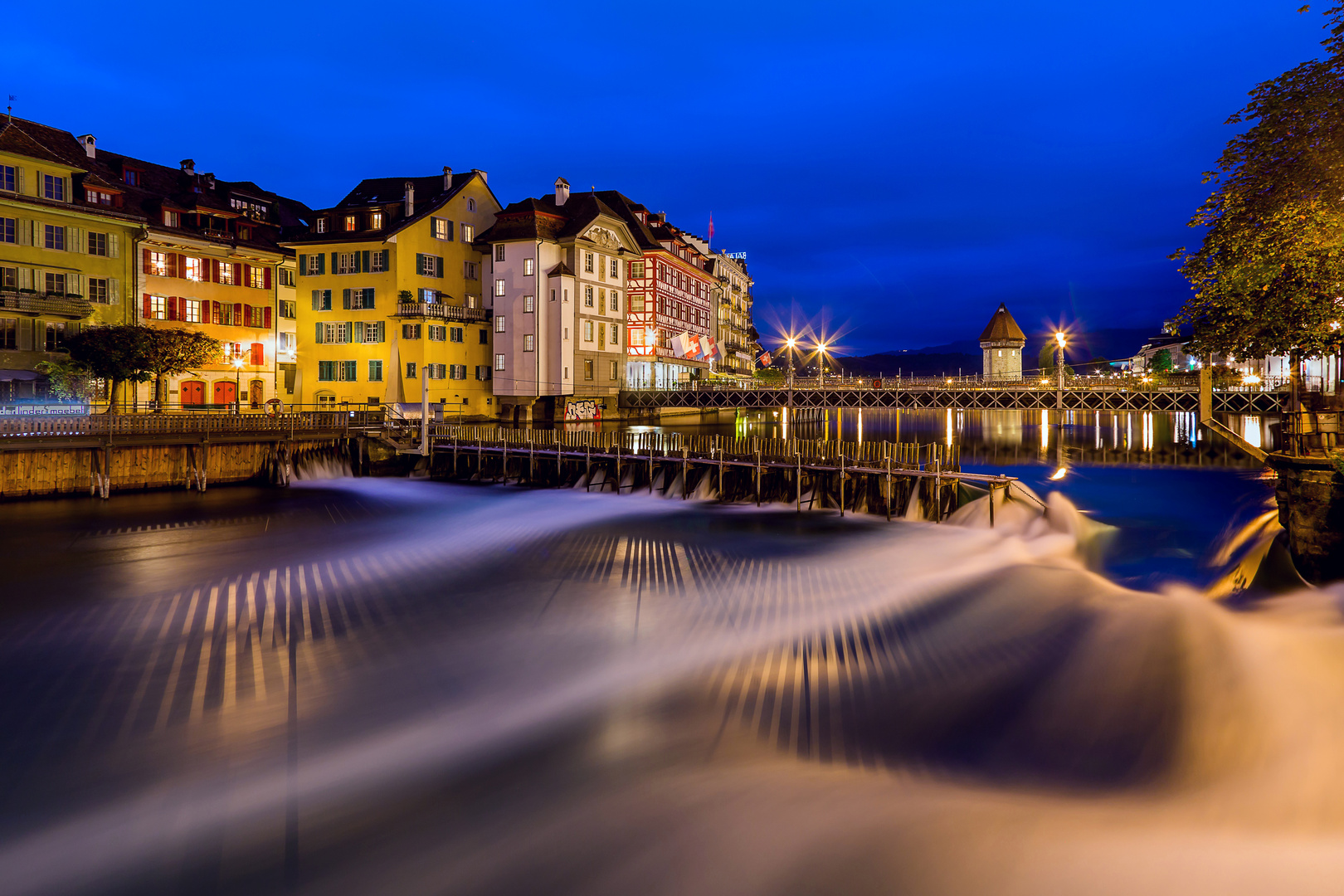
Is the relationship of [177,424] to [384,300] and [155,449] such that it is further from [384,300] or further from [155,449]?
[384,300]

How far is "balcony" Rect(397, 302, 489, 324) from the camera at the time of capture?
200 ft

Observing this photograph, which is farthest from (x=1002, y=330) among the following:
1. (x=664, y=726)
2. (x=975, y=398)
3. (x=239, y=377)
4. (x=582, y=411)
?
(x=664, y=726)

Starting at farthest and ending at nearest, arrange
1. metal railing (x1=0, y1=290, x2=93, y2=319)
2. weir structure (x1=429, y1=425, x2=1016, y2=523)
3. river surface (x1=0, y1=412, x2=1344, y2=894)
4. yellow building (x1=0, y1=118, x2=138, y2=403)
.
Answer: yellow building (x1=0, y1=118, x2=138, y2=403) → metal railing (x1=0, y1=290, x2=93, y2=319) → weir structure (x1=429, y1=425, x2=1016, y2=523) → river surface (x1=0, y1=412, x2=1344, y2=894)

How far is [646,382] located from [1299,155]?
6389 cm

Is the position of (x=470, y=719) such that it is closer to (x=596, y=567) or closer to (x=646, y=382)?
(x=596, y=567)

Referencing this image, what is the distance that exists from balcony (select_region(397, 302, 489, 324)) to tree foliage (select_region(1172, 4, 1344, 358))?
53.8 meters

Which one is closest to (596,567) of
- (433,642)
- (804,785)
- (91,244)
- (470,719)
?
(433,642)

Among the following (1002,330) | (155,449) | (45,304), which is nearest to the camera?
(155,449)

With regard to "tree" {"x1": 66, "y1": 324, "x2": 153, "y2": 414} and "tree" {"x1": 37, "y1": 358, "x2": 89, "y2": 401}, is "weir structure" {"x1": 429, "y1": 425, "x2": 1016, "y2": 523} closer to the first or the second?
"tree" {"x1": 66, "y1": 324, "x2": 153, "y2": 414}

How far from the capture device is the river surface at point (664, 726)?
8.64 metres

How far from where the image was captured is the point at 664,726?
12.2 metres

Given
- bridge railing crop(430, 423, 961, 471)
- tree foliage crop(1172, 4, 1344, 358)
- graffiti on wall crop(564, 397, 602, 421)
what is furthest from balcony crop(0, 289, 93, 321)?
tree foliage crop(1172, 4, 1344, 358)

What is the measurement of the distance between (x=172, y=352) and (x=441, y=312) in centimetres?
2264

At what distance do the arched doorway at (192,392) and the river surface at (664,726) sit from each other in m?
31.9
